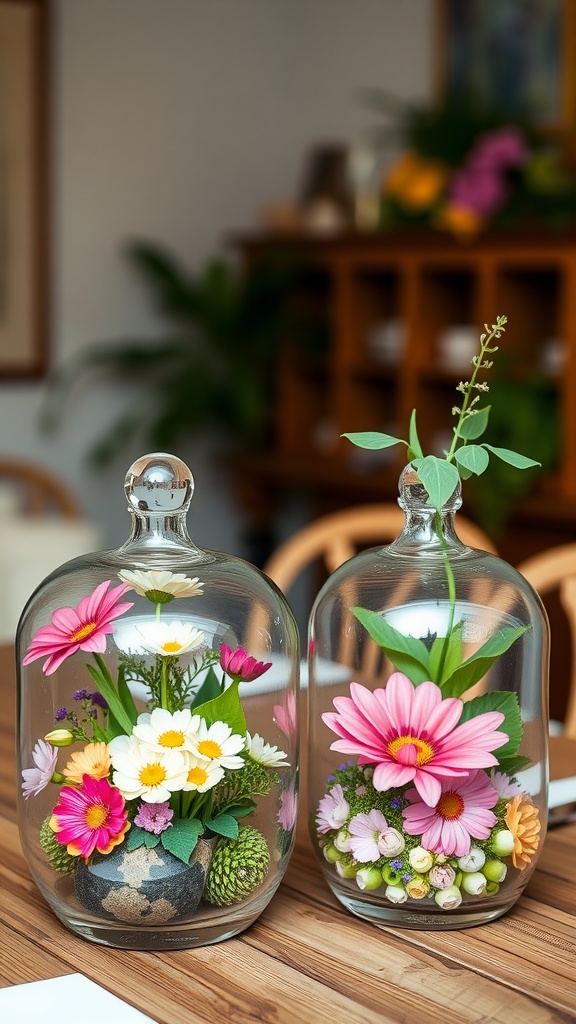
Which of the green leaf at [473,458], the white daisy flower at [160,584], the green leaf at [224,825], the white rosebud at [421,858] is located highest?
the green leaf at [473,458]

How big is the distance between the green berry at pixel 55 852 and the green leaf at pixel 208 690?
127mm

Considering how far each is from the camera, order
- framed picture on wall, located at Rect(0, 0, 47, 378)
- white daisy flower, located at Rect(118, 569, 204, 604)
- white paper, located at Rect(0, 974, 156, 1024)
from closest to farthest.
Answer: white paper, located at Rect(0, 974, 156, 1024) → white daisy flower, located at Rect(118, 569, 204, 604) → framed picture on wall, located at Rect(0, 0, 47, 378)

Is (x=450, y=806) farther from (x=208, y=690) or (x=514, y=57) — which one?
(x=514, y=57)

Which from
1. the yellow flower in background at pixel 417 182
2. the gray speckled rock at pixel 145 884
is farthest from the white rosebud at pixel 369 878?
the yellow flower in background at pixel 417 182

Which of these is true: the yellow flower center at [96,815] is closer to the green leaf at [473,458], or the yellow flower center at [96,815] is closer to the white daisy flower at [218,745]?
the white daisy flower at [218,745]

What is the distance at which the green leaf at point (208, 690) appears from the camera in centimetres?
86

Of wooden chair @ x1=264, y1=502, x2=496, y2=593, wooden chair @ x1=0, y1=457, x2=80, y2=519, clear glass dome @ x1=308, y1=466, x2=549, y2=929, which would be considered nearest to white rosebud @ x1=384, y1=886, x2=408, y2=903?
clear glass dome @ x1=308, y1=466, x2=549, y2=929

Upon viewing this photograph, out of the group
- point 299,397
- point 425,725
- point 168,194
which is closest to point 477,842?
point 425,725

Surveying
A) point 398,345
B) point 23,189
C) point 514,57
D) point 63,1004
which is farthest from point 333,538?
point 23,189

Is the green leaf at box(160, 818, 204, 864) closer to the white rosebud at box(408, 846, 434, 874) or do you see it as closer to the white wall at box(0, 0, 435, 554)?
the white rosebud at box(408, 846, 434, 874)

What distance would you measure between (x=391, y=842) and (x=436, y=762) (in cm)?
7

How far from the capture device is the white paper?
0.77 metres

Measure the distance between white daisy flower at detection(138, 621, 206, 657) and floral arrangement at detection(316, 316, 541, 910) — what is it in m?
0.11

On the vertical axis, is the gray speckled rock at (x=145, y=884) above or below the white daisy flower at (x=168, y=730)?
below
